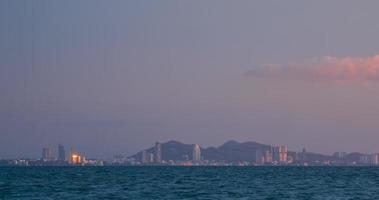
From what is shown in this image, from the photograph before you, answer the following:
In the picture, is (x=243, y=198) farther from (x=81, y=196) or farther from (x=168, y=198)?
(x=81, y=196)

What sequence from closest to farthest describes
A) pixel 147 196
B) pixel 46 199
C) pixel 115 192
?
pixel 46 199 → pixel 147 196 → pixel 115 192

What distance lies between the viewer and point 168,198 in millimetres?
75812

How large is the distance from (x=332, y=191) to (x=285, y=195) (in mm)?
10716

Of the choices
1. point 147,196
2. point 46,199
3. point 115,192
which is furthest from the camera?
point 115,192

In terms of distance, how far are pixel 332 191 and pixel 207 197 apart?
19.7 meters

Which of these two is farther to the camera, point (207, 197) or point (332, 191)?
point (332, 191)

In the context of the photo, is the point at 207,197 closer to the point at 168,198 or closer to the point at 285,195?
the point at 168,198

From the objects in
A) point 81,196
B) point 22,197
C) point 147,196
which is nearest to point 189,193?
point 147,196

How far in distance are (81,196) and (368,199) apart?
2765cm

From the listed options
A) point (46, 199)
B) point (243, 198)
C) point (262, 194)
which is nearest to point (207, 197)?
point (243, 198)

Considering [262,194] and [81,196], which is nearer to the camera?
[81,196]

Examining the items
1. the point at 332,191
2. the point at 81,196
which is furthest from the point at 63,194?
the point at 332,191

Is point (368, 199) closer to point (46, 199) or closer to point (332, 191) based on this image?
point (332, 191)

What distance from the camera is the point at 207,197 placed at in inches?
3044
